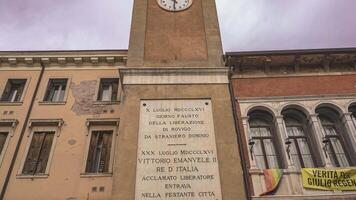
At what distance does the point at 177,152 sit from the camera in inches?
450

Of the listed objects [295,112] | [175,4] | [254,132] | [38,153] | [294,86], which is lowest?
[38,153]

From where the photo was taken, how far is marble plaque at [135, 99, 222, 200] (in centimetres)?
1060

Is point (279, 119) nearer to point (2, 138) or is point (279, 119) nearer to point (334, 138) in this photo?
point (334, 138)

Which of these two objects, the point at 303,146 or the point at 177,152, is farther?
the point at 303,146

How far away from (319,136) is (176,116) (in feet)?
17.7

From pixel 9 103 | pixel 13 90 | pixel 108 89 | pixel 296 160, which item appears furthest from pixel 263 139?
pixel 13 90

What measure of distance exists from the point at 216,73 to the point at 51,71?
8.35 metres

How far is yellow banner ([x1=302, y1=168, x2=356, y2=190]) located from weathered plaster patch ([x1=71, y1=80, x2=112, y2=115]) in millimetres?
8672

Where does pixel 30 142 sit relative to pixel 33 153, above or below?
above

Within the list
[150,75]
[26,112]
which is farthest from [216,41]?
[26,112]

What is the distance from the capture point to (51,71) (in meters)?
16.7

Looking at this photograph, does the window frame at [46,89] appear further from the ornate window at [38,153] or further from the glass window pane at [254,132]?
the glass window pane at [254,132]

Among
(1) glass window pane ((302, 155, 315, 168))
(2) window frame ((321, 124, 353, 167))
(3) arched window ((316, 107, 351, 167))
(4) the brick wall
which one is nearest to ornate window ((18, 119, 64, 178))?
(4) the brick wall

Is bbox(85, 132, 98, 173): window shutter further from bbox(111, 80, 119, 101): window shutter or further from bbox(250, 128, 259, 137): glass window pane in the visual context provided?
bbox(250, 128, 259, 137): glass window pane
